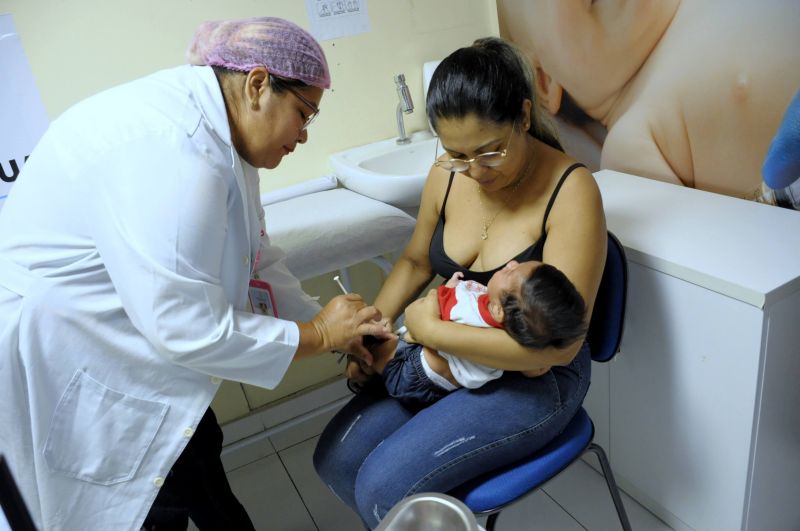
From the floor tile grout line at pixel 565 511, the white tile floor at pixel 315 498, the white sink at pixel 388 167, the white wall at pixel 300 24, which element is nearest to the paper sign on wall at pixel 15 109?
the white wall at pixel 300 24

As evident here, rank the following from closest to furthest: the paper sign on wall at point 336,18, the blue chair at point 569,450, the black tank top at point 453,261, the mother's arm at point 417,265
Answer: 1. the blue chair at point 569,450
2. the black tank top at point 453,261
3. the mother's arm at point 417,265
4. the paper sign on wall at point 336,18

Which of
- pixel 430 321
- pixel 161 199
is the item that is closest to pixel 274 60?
pixel 161 199

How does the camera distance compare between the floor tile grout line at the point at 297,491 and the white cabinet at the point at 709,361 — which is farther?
the floor tile grout line at the point at 297,491

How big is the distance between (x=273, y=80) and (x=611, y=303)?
0.88m

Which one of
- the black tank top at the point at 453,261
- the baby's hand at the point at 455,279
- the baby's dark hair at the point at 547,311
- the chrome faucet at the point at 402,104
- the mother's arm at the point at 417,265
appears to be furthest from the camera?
the chrome faucet at the point at 402,104

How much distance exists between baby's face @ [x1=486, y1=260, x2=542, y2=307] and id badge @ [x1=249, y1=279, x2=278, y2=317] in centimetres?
55

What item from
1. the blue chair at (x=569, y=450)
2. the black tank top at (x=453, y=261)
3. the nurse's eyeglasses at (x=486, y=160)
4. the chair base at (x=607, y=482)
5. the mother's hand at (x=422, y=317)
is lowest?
the chair base at (x=607, y=482)

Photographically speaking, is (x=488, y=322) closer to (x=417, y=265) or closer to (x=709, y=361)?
(x=417, y=265)

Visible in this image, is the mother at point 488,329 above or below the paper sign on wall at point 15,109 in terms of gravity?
below

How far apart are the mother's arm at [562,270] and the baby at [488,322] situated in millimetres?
36

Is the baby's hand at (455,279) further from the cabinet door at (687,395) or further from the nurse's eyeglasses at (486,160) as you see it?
the cabinet door at (687,395)

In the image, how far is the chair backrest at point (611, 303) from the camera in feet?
4.24

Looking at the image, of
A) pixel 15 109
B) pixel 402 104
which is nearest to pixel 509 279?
pixel 402 104

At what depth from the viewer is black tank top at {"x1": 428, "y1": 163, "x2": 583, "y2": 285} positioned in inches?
51.1
